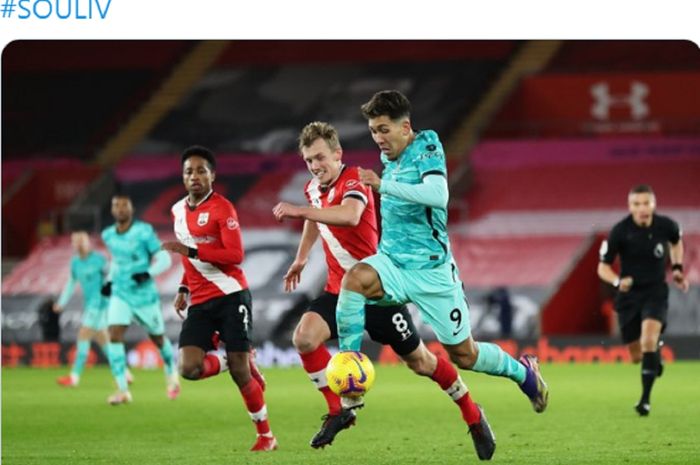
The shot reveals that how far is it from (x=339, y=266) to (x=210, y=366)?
1202mm

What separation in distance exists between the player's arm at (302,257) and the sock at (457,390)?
1117 mm

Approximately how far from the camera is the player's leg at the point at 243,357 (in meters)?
9.35

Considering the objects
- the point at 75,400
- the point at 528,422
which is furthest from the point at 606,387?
the point at 75,400

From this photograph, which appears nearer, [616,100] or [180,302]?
[180,302]

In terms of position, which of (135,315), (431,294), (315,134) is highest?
(315,134)

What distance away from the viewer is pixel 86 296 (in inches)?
690

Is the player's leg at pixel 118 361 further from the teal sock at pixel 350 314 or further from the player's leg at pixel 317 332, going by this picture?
the teal sock at pixel 350 314

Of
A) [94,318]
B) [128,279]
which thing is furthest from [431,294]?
[94,318]

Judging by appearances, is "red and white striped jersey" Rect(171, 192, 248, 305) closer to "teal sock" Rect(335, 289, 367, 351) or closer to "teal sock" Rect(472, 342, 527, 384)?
"teal sock" Rect(335, 289, 367, 351)

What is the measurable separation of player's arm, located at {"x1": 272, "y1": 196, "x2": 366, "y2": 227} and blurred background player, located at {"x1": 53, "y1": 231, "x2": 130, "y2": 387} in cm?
938

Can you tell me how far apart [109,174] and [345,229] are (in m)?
21.4

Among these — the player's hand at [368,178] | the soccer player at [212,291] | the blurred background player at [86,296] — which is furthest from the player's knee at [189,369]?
the blurred background player at [86,296]

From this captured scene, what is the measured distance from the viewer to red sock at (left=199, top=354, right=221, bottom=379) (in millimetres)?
Answer: 9523

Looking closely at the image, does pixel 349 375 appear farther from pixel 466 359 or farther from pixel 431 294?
pixel 466 359
